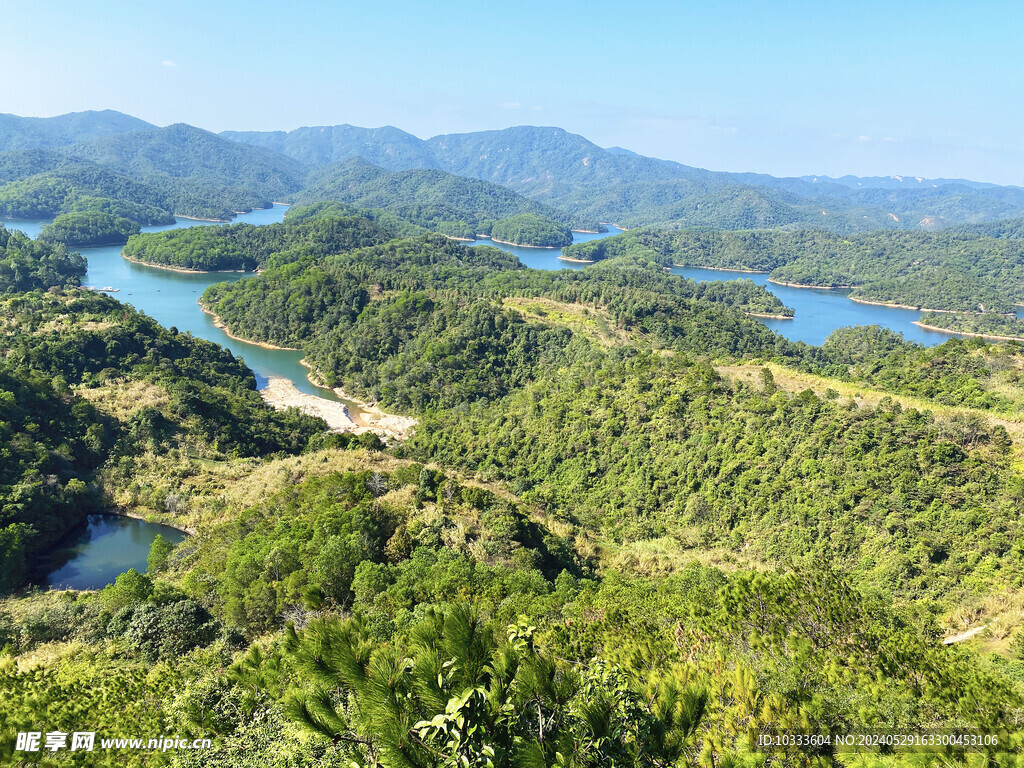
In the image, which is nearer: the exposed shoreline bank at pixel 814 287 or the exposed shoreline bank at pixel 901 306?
the exposed shoreline bank at pixel 901 306

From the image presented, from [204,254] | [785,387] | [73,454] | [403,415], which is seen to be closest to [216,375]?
[403,415]

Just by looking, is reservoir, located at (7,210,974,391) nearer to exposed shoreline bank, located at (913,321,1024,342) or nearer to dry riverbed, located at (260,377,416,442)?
exposed shoreline bank, located at (913,321,1024,342)

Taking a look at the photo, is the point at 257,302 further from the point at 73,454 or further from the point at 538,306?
the point at 73,454

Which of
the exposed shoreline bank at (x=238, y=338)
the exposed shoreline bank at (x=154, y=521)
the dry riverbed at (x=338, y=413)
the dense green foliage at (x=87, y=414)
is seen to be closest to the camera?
the dense green foliage at (x=87, y=414)

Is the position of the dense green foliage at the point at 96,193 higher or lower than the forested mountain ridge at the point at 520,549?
higher

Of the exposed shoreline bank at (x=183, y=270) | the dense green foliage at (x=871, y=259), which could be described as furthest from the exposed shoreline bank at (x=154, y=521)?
the dense green foliage at (x=871, y=259)

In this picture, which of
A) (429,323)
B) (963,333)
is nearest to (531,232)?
(963,333)

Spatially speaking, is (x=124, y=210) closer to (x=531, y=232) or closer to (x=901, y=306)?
(x=531, y=232)

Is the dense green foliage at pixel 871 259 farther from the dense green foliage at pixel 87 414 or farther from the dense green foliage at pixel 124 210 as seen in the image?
the dense green foliage at pixel 87 414
